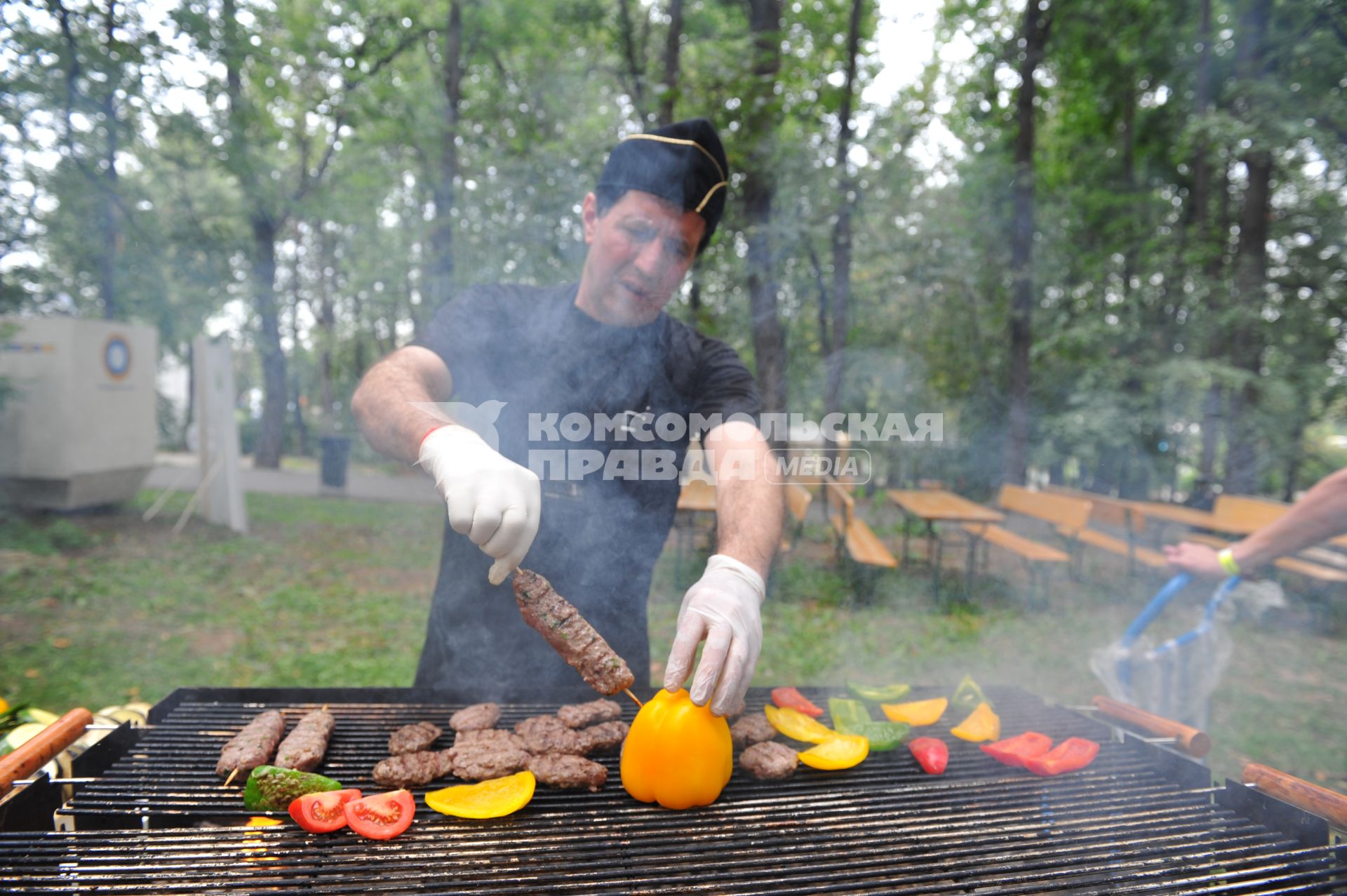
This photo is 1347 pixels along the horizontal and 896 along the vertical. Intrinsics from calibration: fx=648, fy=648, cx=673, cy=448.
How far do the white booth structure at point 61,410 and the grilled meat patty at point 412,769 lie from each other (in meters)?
10.2

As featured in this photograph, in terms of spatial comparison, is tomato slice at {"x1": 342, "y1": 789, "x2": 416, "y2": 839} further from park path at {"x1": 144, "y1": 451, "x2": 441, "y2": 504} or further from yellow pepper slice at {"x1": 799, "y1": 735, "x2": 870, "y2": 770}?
park path at {"x1": 144, "y1": 451, "x2": 441, "y2": 504}

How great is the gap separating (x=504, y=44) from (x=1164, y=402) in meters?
9.65

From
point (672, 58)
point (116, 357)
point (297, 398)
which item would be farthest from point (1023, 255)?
point (297, 398)

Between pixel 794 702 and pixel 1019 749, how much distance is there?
2.49 ft

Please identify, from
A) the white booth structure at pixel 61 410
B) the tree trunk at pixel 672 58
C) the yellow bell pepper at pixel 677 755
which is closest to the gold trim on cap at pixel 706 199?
the yellow bell pepper at pixel 677 755

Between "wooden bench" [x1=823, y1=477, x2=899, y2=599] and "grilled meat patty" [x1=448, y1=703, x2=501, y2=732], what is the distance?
4745 mm

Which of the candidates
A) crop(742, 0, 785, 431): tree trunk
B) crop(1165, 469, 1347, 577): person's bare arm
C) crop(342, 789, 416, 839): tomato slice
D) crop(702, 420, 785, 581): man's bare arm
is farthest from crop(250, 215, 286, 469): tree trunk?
crop(1165, 469, 1347, 577): person's bare arm

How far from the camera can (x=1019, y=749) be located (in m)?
2.17

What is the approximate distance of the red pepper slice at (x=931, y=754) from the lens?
208 centimetres

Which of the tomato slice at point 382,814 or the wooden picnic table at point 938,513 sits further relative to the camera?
the wooden picnic table at point 938,513

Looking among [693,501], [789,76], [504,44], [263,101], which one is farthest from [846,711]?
[263,101]

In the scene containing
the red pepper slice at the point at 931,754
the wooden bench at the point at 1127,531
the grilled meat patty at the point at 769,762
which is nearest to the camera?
the grilled meat patty at the point at 769,762

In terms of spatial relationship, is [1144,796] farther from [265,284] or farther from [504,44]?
[265,284]

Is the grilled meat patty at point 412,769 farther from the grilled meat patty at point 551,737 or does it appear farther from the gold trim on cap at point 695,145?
the gold trim on cap at point 695,145
